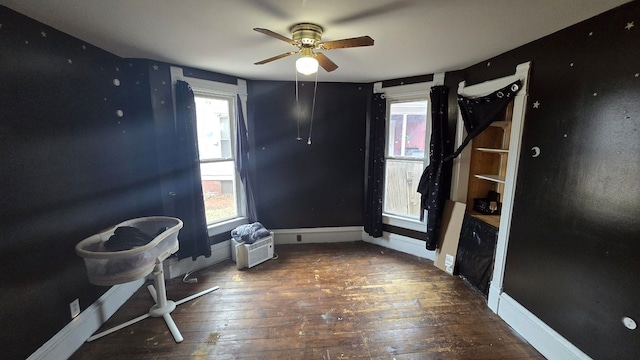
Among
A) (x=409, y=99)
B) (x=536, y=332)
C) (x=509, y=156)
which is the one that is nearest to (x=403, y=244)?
(x=536, y=332)

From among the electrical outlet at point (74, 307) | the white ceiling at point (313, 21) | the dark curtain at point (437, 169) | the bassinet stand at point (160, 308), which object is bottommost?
the bassinet stand at point (160, 308)

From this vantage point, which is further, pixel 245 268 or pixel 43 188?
pixel 245 268

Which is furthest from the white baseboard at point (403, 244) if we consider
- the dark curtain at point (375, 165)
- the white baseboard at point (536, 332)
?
the white baseboard at point (536, 332)

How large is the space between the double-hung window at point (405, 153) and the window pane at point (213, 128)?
85.6 inches

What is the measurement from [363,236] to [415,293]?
1414 millimetres

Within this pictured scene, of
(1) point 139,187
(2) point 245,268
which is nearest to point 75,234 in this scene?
(1) point 139,187

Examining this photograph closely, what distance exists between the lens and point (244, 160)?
3.46 m

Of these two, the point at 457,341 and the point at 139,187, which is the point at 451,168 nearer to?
the point at 457,341

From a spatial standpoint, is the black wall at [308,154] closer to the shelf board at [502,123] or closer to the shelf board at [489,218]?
the shelf board at [489,218]

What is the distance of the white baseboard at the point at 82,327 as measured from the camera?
176cm

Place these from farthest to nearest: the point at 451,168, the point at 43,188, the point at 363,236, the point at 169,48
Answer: the point at 363,236, the point at 451,168, the point at 169,48, the point at 43,188

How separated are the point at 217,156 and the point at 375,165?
2.15m

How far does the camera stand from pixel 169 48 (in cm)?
225

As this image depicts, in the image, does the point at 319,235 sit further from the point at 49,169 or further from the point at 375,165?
the point at 49,169
